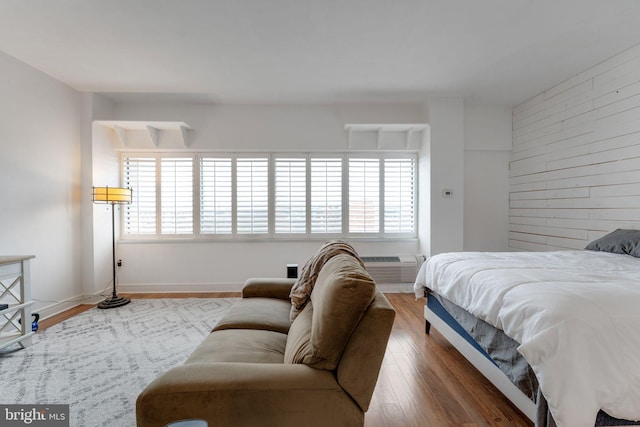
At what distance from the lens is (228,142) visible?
4195 mm

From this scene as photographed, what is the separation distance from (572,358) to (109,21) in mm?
3695

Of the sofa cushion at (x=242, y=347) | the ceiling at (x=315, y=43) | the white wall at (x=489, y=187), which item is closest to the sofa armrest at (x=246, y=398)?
the sofa cushion at (x=242, y=347)

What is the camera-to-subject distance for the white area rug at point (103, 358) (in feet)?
6.02

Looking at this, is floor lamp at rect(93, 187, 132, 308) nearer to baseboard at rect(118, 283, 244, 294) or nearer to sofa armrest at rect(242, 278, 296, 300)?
baseboard at rect(118, 283, 244, 294)

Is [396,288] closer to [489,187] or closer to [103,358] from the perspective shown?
[489,187]

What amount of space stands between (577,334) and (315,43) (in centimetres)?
276

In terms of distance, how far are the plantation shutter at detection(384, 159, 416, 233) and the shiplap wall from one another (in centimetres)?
153

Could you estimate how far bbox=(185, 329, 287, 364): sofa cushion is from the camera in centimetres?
142

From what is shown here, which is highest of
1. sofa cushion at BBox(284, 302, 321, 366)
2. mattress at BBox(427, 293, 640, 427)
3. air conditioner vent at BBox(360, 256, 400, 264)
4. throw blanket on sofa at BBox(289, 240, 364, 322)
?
throw blanket on sofa at BBox(289, 240, 364, 322)

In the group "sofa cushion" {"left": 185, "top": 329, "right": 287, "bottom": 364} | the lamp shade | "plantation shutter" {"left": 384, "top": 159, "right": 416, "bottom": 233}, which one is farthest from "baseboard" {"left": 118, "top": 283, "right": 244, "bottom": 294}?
"sofa cushion" {"left": 185, "top": 329, "right": 287, "bottom": 364}

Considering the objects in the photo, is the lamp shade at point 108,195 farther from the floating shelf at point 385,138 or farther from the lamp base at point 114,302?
the floating shelf at point 385,138

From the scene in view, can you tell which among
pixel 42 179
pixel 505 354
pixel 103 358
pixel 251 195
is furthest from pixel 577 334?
pixel 42 179

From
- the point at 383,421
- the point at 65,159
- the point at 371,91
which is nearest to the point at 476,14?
the point at 371,91

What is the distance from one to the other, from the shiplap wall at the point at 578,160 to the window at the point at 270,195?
1534mm
